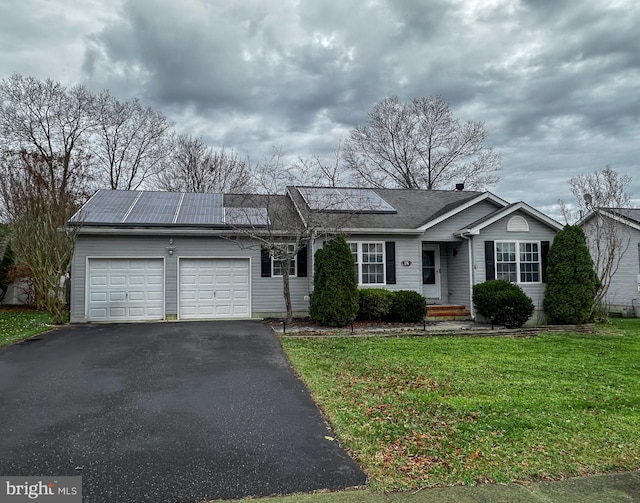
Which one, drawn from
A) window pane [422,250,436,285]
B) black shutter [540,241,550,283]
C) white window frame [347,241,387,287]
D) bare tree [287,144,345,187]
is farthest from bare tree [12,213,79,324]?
black shutter [540,241,550,283]

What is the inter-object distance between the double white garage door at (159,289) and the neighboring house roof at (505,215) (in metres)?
7.61

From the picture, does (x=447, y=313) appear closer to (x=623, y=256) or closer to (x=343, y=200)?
(x=343, y=200)

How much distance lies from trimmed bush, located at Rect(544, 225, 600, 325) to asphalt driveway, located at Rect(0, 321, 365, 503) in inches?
369

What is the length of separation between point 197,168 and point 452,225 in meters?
19.6

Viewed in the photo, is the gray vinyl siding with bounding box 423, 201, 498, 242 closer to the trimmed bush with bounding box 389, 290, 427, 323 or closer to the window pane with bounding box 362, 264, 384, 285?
the window pane with bounding box 362, 264, 384, 285

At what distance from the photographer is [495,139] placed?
27.9 metres

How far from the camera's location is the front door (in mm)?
15312

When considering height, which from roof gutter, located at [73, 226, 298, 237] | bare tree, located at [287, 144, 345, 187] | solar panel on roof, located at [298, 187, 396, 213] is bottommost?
roof gutter, located at [73, 226, 298, 237]

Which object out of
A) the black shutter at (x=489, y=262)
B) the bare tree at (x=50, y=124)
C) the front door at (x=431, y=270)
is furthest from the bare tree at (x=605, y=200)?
the bare tree at (x=50, y=124)

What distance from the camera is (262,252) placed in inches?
544

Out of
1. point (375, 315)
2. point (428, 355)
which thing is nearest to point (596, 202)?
point (375, 315)

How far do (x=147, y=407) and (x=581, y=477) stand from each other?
15.3 feet

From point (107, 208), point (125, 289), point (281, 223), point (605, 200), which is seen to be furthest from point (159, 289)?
point (605, 200)

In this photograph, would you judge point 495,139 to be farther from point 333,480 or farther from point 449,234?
point 333,480
